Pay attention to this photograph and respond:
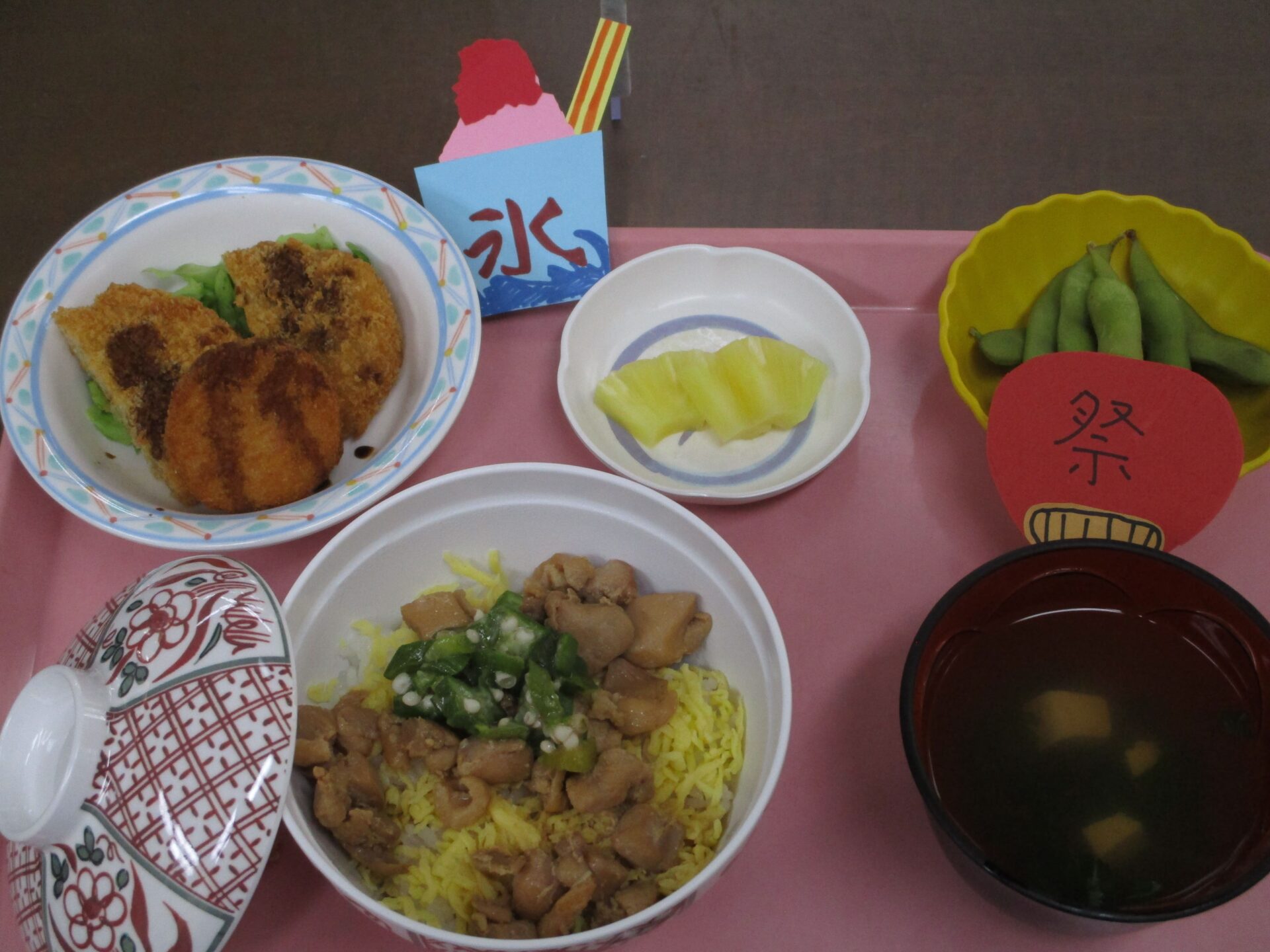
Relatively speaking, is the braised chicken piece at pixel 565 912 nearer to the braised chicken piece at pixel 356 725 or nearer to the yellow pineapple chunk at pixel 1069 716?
the braised chicken piece at pixel 356 725

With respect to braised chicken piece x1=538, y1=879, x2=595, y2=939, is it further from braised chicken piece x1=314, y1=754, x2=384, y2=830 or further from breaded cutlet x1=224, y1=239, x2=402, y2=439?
breaded cutlet x1=224, y1=239, x2=402, y2=439

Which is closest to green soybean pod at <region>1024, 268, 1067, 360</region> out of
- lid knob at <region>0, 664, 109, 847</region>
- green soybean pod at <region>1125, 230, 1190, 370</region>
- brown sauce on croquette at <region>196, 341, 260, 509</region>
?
green soybean pod at <region>1125, 230, 1190, 370</region>

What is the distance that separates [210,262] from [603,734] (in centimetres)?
105

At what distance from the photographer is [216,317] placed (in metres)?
1.43

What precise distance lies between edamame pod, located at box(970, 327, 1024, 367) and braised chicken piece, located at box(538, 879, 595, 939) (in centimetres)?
96

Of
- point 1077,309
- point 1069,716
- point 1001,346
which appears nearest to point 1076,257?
point 1077,309

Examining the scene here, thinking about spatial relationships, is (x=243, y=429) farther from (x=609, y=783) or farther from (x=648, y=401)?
(x=609, y=783)

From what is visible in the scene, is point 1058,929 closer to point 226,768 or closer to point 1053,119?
point 226,768

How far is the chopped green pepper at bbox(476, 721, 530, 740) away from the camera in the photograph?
3.40ft

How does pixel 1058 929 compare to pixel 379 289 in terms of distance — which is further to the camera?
pixel 379 289

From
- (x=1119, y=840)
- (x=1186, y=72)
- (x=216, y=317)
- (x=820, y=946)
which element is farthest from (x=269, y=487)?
(x=1186, y=72)

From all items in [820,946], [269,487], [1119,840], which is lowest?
[820,946]

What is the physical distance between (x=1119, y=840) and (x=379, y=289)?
124cm

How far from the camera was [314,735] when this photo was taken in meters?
1.01
